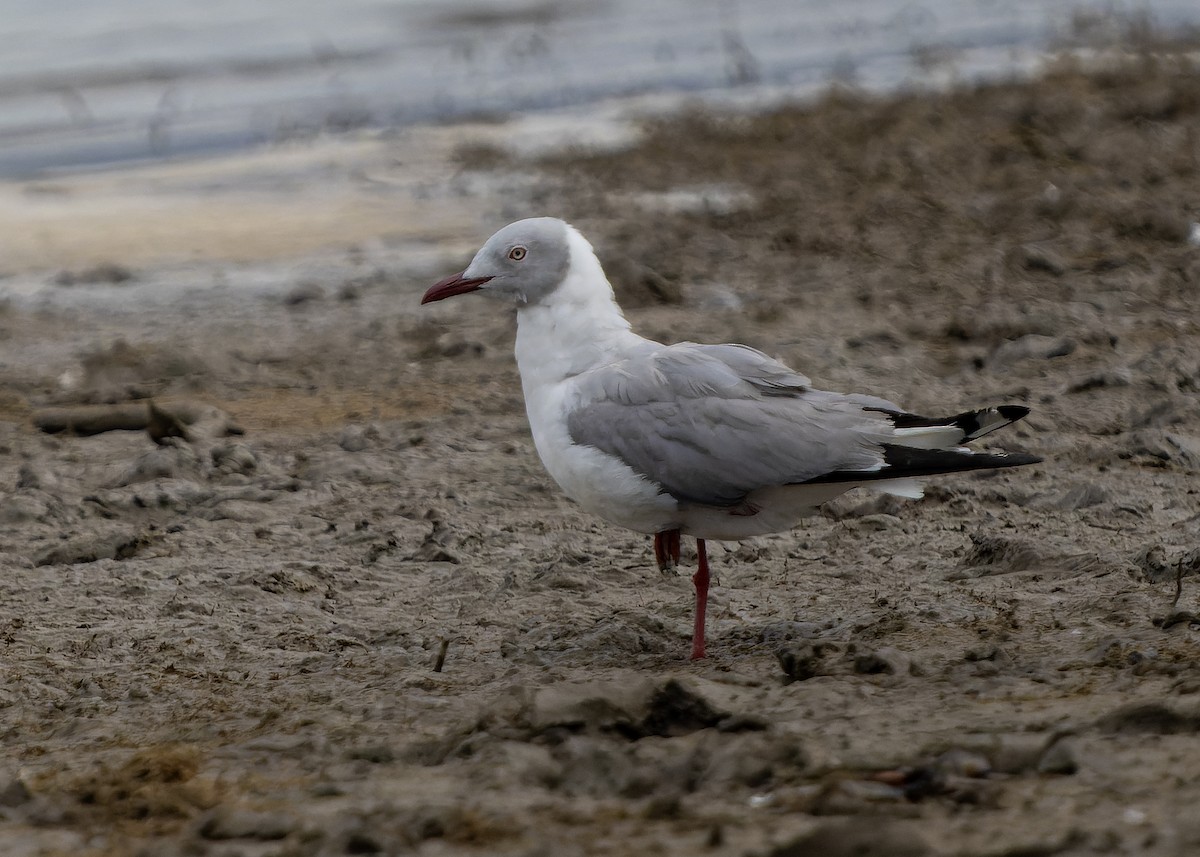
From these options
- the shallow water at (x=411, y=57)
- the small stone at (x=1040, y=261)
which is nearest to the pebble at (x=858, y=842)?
the small stone at (x=1040, y=261)

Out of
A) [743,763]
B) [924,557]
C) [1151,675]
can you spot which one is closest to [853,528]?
[924,557]

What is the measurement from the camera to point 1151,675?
4.22m

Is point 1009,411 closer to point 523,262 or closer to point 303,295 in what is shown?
point 523,262

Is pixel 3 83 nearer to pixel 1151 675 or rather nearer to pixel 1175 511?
pixel 1175 511

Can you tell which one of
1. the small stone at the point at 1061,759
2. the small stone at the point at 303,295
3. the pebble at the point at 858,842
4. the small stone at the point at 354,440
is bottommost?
the small stone at the point at 1061,759

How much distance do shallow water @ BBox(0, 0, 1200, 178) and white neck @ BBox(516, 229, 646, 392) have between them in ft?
35.4

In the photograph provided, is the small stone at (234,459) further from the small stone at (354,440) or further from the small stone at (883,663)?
the small stone at (883,663)

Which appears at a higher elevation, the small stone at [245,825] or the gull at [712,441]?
the gull at [712,441]

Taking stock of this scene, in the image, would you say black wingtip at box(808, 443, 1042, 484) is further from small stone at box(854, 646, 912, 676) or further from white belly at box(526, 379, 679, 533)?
small stone at box(854, 646, 912, 676)

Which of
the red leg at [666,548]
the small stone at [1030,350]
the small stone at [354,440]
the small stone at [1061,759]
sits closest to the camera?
the small stone at [1061,759]

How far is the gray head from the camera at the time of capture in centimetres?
564

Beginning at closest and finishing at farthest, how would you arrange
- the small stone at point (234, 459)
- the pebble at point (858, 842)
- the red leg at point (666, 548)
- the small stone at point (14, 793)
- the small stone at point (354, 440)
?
the pebble at point (858, 842)
the small stone at point (14, 793)
the red leg at point (666, 548)
the small stone at point (234, 459)
the small stone at point (354, 440)

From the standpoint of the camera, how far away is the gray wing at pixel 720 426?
5074mm

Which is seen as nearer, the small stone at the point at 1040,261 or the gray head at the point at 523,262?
the gray head at the point at 523,262
